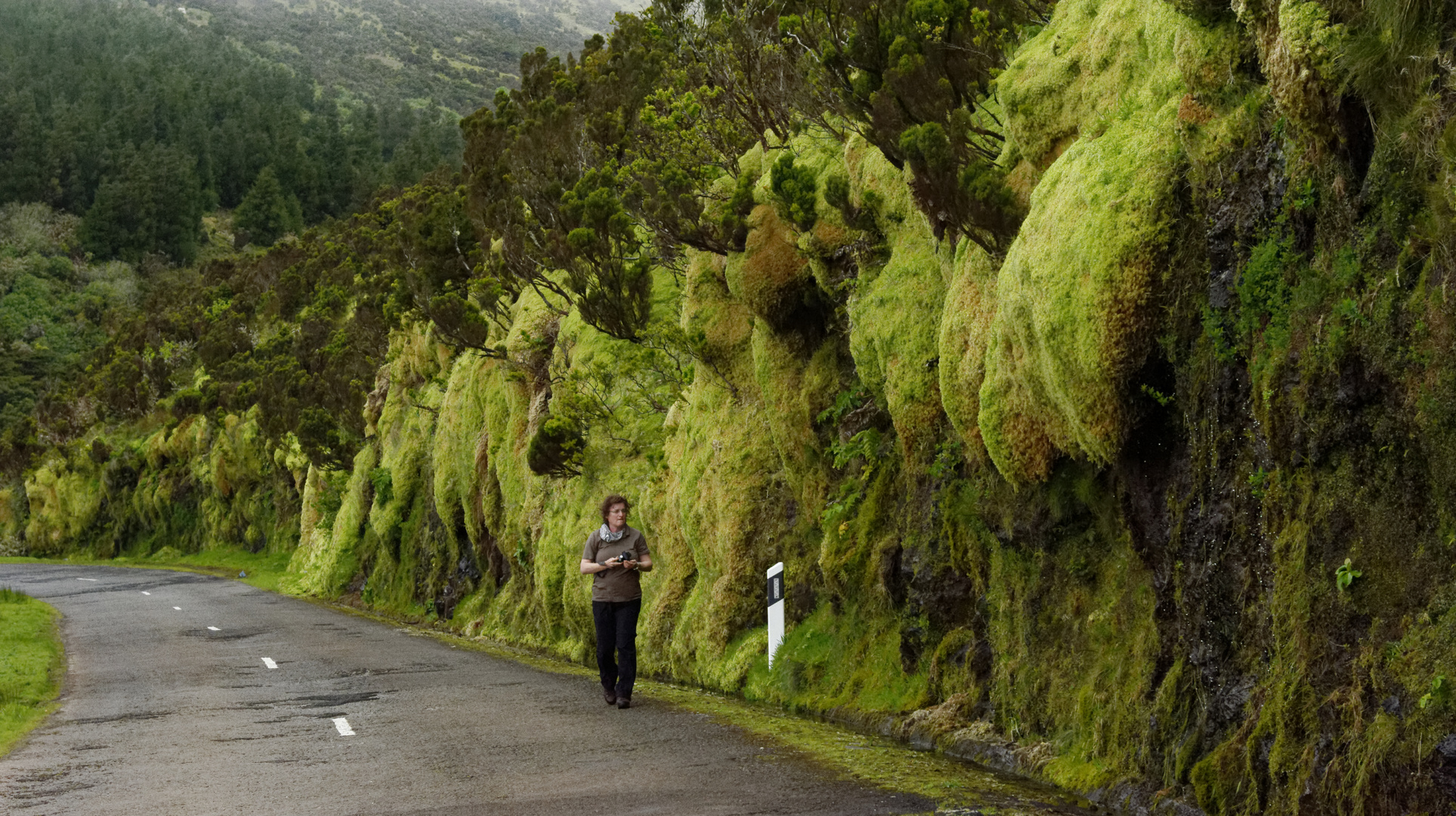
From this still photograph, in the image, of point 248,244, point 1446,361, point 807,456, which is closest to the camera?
point 1446,361

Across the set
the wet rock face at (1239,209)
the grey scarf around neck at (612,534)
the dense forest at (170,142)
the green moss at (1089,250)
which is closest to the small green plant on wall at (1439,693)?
the wet rock face at (1239,209)

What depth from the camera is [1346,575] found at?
6688 mm

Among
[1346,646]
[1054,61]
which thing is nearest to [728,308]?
[1054,61]

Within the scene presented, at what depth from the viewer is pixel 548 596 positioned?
70.6 ft

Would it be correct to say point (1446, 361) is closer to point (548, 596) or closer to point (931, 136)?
point (931, 136)

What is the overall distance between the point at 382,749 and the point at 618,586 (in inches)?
112

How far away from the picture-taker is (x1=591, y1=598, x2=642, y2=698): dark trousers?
12859 mm

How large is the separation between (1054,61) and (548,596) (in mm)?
13197

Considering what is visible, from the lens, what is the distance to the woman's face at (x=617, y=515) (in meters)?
12.9

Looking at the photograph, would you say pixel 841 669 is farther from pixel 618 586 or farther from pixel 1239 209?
pixel 1239 209

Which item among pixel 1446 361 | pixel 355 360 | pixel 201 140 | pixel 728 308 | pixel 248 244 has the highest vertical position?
pixel 201 140

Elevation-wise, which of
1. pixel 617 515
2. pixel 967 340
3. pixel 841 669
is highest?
pixel 967 340

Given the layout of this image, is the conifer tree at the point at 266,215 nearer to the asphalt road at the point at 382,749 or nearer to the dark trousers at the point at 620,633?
the asphalt road at the point at 382,749

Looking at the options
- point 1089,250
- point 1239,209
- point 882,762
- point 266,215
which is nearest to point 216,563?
point 882,762
